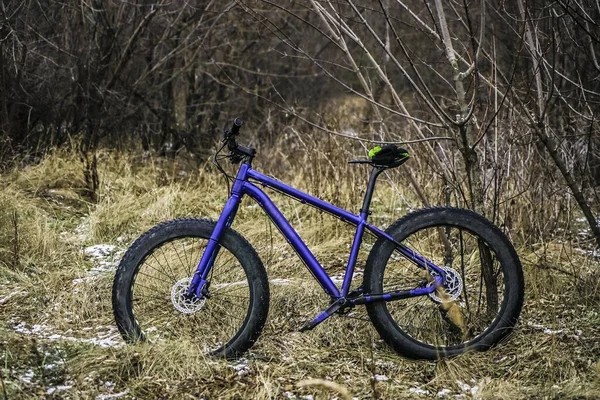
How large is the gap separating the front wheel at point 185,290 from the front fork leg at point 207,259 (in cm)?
3

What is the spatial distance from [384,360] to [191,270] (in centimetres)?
109

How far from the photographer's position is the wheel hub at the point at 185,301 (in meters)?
3.16

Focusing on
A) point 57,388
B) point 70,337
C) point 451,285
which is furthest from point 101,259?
point 451,285

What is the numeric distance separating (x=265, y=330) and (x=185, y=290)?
63 centimetres

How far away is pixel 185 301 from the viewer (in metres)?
3.17

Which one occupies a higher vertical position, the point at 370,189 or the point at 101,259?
the point at 370,189

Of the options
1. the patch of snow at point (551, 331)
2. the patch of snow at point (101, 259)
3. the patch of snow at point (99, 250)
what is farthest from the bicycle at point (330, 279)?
the patch of snow at point (99, 250)

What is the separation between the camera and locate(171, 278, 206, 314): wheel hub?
3156 millimetres

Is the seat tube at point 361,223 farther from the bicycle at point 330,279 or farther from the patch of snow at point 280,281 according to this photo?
the patch of snow at point 280,281

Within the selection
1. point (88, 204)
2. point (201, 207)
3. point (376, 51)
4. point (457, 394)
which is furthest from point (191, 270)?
point (376, 51)

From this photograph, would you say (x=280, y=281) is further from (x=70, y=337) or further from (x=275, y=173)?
(x=275, y=173)

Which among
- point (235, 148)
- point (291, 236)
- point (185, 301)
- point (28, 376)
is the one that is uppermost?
point (235, 148)

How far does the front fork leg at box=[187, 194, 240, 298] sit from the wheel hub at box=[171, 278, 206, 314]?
2 cm

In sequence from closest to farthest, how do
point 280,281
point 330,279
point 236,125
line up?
1. point 236,125
2. point 330,279
3. point 280,281
